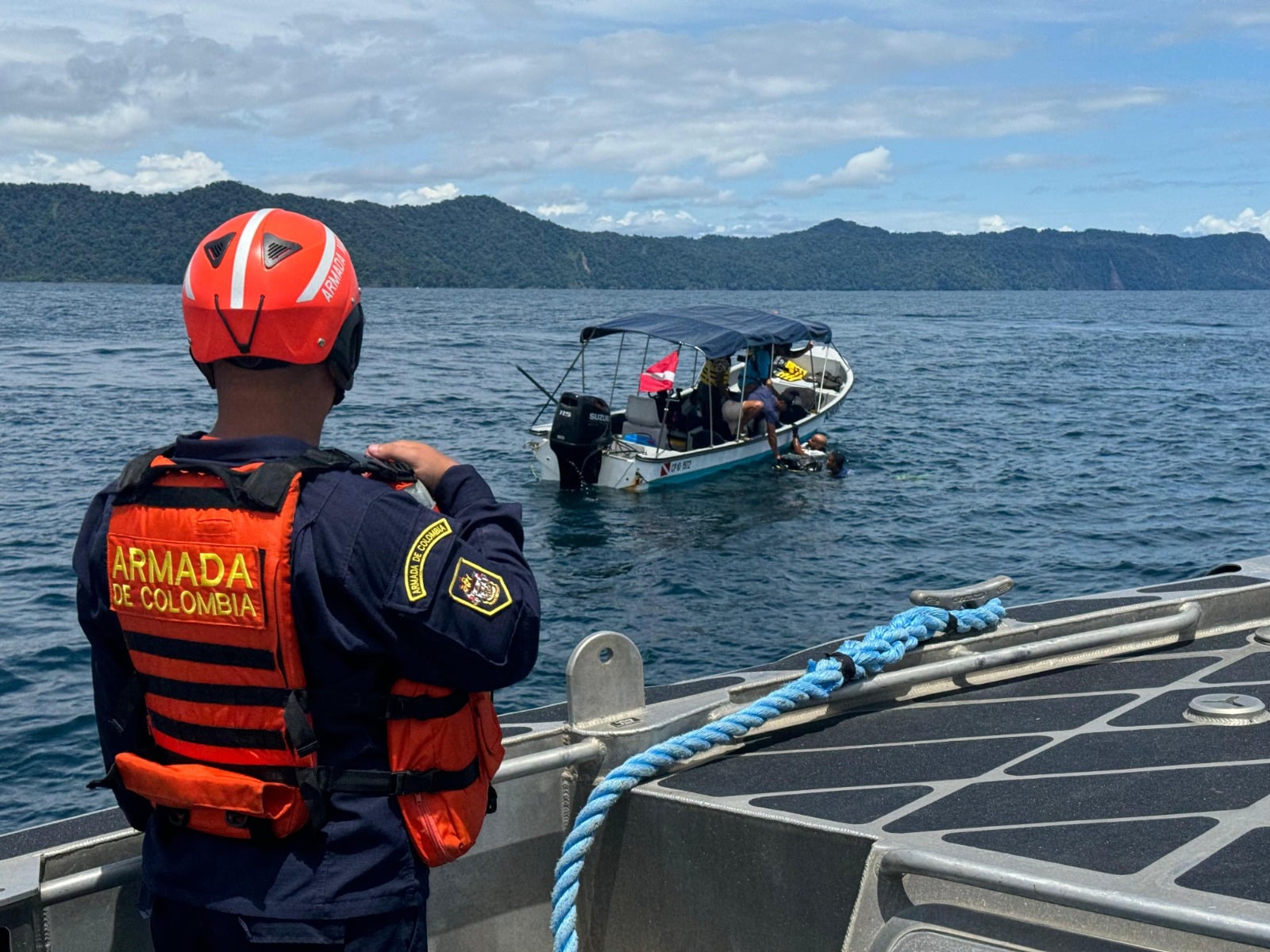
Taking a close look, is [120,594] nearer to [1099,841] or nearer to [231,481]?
[231,481]

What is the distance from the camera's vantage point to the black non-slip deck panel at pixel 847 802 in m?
2.77

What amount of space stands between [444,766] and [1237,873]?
1458 millimetres

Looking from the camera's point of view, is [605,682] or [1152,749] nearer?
[1152,749]

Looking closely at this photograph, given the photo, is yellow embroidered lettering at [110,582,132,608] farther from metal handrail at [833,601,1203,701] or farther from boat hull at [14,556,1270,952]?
metal handrail at [833,601,1203,701]

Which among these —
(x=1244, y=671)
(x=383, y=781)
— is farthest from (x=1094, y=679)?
(x=383, y=781)

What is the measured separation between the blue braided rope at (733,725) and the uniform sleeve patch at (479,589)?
107 centimetres

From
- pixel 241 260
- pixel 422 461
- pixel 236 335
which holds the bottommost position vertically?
pixel 422 461

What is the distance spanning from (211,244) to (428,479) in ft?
1.74

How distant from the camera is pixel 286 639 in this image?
1.87 m

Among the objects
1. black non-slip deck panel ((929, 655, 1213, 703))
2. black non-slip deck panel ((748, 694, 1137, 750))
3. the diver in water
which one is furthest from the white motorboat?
black non-slip deck panel ((748, 694, 1137, 750))

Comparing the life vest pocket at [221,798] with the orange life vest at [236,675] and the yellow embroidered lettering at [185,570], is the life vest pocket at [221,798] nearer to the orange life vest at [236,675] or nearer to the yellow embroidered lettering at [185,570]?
the orange life vest at [236,675]

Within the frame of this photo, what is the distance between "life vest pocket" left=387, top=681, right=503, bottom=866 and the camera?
1992 millimetres

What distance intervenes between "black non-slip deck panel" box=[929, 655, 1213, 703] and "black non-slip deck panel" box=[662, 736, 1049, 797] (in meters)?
0.46

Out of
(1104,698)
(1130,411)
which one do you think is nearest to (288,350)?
(1104,698)
